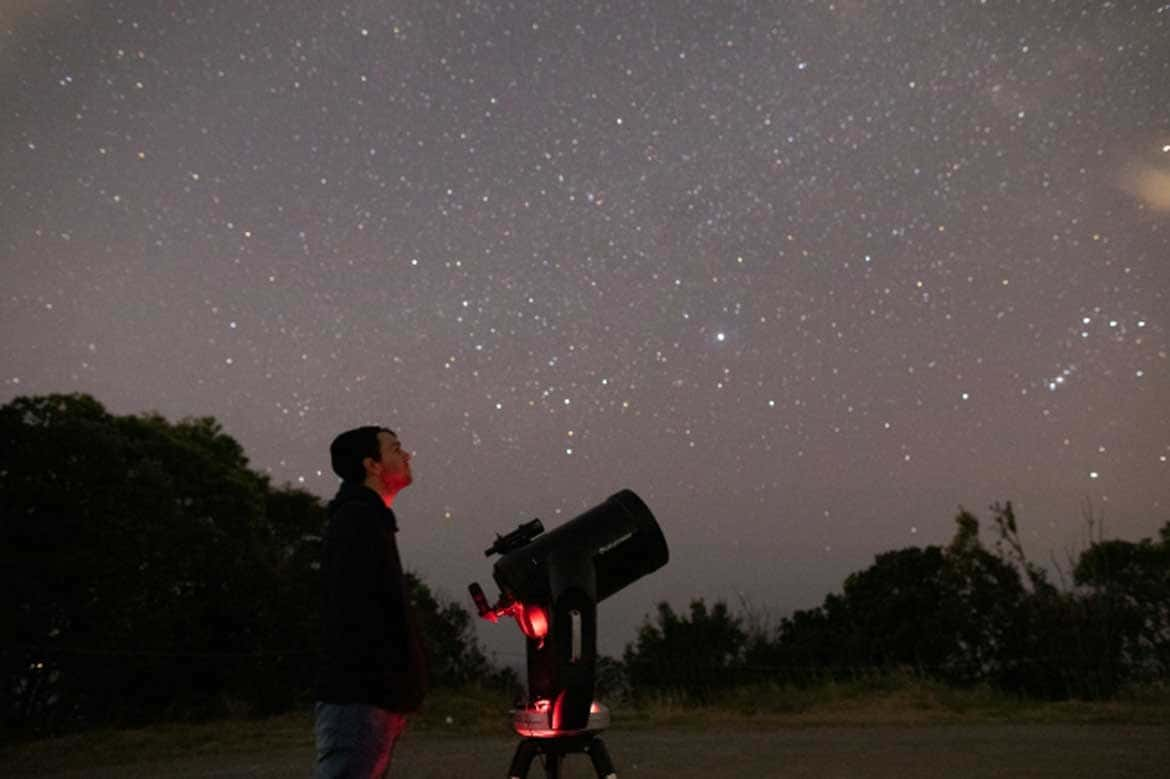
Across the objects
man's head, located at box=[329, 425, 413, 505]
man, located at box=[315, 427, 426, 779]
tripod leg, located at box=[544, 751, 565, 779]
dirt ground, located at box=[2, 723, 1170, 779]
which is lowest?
dirt ground, located at box=[2, 723, 1170, 779]

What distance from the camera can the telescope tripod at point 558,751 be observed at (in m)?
2.86

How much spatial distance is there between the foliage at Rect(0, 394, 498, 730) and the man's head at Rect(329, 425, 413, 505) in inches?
402

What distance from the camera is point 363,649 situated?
9.00ft

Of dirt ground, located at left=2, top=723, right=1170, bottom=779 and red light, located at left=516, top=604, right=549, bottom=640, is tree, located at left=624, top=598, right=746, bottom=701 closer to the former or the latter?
dirt ground, located at left=2, top=723, right=1170, bottom=779

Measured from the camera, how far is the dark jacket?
2.74m

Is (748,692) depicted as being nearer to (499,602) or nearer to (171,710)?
(171,710)

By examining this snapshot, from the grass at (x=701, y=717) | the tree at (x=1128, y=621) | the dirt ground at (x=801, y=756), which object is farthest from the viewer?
the tree at (x=1128, y=621)

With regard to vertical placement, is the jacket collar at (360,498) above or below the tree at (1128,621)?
above

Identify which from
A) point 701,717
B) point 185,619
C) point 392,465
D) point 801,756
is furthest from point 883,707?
point 185,619

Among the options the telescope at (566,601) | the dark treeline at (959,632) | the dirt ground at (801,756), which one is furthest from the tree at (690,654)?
the telescope at (566,601)

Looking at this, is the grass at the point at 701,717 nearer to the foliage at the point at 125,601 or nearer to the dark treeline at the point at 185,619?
the dark treeline at the point at 185,619

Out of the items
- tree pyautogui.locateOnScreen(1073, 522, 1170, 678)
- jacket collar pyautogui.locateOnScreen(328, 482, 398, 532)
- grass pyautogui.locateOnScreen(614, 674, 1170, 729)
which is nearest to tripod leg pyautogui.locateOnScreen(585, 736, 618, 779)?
jacket collar pyautogui.locateOnScreen(328, 482, 398, 532)

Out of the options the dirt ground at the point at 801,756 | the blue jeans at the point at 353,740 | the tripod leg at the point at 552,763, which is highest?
the blue jeans at the point at 353,740

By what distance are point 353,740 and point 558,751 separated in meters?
0.64
